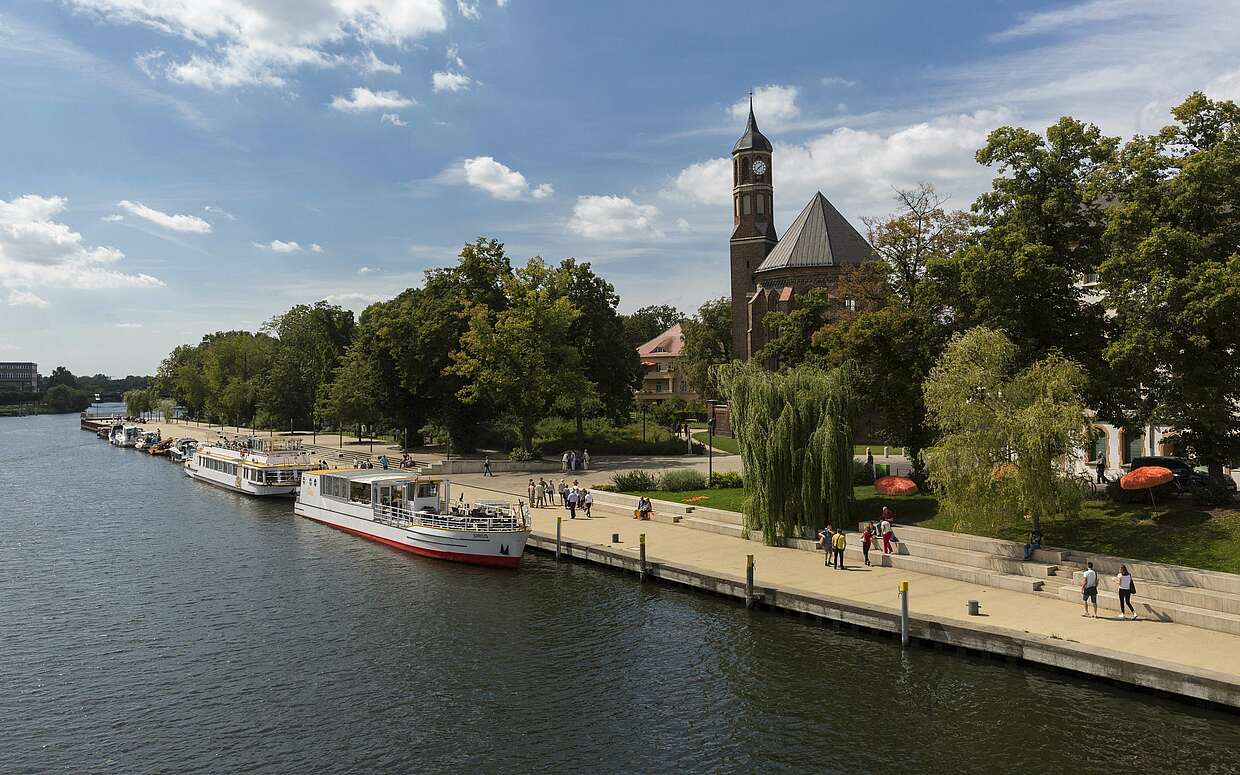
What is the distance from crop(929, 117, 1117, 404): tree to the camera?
3091 centimetres

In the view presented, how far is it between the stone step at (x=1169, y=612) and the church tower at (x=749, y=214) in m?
63.6

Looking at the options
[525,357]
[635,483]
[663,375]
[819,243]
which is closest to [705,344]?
[663,375]

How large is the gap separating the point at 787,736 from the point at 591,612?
10.7 m

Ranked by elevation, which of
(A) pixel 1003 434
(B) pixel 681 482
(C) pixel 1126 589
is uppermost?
(A) pixel 1003 434

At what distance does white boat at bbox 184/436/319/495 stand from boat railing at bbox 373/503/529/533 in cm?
1905

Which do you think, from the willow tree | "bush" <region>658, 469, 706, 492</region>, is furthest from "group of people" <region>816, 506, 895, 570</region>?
"bush" <region>658, 469, 706, 492</region>

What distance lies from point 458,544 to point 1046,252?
25958 millimetres

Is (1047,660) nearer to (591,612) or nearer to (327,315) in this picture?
(591,612)

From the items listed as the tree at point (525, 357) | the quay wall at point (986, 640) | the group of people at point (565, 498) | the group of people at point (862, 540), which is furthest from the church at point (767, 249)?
the quay wall at point (986, 640)

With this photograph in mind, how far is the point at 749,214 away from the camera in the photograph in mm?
87812

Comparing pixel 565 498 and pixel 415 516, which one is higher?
pixel 565 498

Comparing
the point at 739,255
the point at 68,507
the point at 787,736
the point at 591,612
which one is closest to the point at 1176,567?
the point at 787,736

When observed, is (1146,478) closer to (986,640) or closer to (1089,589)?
(1089,589)

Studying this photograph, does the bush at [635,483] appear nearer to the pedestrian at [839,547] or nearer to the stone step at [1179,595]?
the pedestrian at [839,547]
